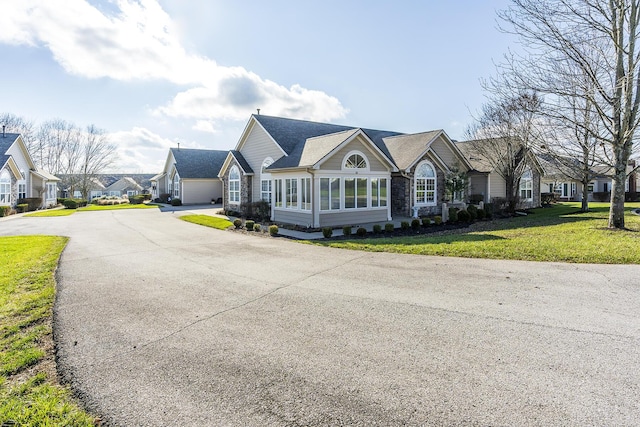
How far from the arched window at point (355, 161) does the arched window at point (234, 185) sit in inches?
417

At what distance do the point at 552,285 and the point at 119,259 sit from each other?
11.1 metres

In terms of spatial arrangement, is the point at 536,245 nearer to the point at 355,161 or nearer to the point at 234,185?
the point at 355,161

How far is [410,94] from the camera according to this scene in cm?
1838

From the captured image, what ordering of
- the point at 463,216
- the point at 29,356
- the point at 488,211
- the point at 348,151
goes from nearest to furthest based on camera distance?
the point at 29,356
the point at 348,151
the point at 463,216
the point at 488,211

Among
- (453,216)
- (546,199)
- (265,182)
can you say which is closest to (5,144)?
(265,182)

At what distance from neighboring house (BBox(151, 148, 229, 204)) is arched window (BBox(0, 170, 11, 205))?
14.1 meters

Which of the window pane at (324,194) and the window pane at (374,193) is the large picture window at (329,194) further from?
the window pane at (374,193)

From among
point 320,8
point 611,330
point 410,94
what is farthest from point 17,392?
point 410,94

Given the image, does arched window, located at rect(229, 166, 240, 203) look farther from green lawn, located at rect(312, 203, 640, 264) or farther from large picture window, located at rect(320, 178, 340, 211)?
green lawn, located at rect(312, 203, 640, 264)

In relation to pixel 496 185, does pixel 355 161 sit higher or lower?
higher

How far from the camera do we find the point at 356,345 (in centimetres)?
447

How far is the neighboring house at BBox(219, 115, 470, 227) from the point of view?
A: 17.3 m

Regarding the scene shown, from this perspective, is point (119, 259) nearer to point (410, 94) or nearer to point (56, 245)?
point (56, 245)

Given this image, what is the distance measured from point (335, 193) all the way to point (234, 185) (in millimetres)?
11225
